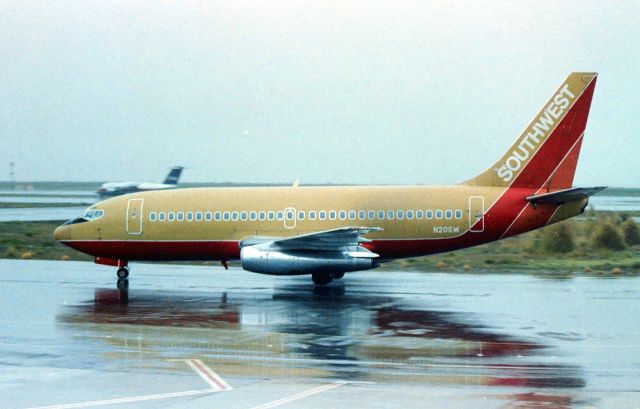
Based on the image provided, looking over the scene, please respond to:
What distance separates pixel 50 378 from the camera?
14297 mm

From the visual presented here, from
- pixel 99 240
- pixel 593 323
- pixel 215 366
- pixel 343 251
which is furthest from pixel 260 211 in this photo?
pixel 215 366

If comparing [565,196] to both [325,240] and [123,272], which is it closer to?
[325,240]

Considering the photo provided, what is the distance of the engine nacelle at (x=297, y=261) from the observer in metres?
26.4

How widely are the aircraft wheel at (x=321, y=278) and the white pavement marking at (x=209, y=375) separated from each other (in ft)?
39.9

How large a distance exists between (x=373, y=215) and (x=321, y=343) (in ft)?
36.2

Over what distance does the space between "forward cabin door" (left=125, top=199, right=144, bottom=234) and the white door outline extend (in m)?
4.69

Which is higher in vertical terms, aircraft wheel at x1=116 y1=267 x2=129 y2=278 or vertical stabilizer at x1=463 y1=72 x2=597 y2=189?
vertical stabilizer at x1=463 y1=72 x2=597 y2=189

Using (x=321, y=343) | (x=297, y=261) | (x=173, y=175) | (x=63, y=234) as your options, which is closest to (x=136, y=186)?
(x=173, y=175)

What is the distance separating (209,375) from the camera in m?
14.5

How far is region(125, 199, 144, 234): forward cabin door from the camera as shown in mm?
29609

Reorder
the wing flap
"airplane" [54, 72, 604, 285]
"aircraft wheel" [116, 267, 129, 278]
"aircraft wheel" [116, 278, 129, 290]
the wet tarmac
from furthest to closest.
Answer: "aircraft wheel" [116, 267, 129, 278] → "aircraft wheel" [116, 278, 129, 290] → "airplane" [54, 72, 604, 285] → the wing flap → the wet tarmac

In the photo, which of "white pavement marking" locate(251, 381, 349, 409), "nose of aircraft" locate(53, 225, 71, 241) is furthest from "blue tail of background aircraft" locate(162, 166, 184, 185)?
"white pavement marking" locate(251, 381, 349, 409)

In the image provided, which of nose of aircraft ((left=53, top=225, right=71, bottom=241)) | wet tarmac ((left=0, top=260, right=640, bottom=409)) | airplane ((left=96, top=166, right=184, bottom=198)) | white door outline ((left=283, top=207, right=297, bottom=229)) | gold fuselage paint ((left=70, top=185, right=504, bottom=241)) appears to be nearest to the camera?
wet tarmac ((left=0, top=260, right=640, bottom=409))

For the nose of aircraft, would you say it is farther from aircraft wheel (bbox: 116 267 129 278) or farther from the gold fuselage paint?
aircraft wheel (bbox: 116 267 129 278)
